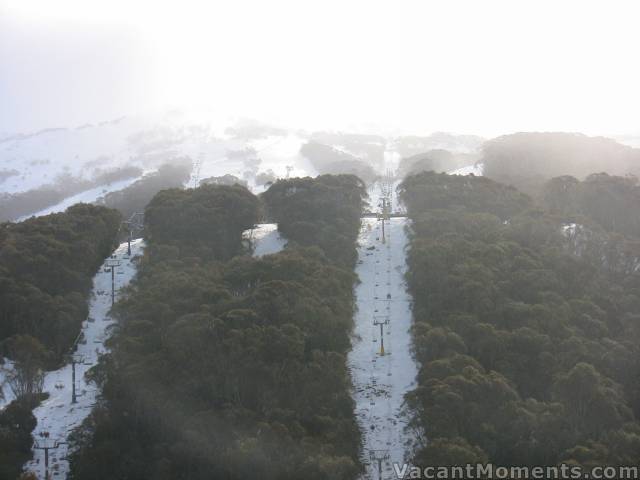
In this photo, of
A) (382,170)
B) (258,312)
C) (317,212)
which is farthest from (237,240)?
(382,170)

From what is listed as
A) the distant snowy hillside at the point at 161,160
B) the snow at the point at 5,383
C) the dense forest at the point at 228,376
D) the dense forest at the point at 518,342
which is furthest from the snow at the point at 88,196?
the snow at the point at 5,383

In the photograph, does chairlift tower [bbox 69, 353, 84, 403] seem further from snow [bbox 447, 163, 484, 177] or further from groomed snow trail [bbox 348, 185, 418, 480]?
snow [bbox 447, 163, 484, 177]

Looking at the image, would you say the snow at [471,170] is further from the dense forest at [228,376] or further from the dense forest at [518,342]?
the dense forest at [228,376]

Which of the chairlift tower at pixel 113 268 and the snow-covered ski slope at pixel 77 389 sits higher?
the chairlift tower at pixel 113 268

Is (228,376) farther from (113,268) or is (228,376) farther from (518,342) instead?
(113,268)

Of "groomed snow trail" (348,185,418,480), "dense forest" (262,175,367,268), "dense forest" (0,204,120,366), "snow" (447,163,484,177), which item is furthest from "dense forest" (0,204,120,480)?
"snow" (447,163,484,177)

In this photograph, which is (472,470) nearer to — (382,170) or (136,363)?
(136,363)
